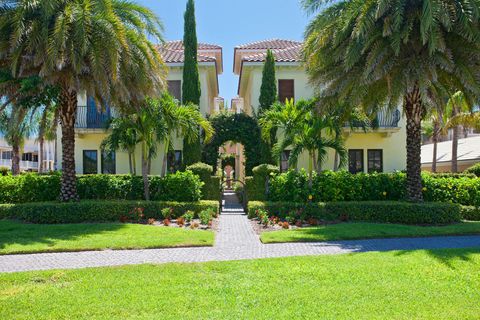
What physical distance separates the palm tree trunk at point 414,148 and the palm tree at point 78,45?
9.36 metres

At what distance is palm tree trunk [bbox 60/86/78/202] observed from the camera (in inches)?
568

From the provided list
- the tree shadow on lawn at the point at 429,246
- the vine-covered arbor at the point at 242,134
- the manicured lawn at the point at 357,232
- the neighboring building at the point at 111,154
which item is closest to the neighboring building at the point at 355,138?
the vine-covered arbor at the point at 242,134

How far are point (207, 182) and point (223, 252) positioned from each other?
8.05 meters

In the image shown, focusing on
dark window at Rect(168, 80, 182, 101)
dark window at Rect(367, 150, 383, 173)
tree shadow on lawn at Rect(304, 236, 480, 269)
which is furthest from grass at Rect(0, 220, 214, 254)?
dark window at Rect(367, 150, 383, 173)

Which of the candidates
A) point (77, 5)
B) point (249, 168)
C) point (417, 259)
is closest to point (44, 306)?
point (417, 259)

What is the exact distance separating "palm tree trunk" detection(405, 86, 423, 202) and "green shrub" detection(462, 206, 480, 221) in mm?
1499

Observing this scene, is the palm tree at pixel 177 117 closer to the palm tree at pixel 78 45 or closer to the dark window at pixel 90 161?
the palm tree at pixel 78 45

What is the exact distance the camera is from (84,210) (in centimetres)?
1334

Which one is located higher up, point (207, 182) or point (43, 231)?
point (207, 182)

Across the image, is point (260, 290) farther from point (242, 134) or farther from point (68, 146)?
point (242, 134)

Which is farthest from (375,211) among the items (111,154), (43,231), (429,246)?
(111,154)

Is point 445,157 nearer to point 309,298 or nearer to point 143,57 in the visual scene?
point 143,57

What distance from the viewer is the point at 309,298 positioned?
555cm

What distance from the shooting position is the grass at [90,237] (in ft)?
30.7
